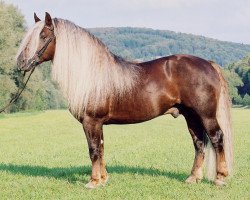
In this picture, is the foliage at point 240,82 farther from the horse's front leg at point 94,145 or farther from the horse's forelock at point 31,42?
the horse's forelock at point 31,42

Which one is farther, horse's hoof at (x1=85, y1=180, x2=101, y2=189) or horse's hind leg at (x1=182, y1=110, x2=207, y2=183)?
horse's hind leg at (x1=182, y1=110, x2=207, y2=183)

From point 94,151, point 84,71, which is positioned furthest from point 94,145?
point 84,71

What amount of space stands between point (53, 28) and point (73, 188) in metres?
3.16

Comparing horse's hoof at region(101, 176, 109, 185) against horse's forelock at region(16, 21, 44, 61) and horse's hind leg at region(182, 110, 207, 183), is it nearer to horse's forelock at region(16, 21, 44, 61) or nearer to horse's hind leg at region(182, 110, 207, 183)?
horse's hind leg at region(182, 110, 207, 183)

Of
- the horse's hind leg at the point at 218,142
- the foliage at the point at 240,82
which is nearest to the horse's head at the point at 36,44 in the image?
the horse's hind leg at the point at 218,142

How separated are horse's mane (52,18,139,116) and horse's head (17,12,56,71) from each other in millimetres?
153

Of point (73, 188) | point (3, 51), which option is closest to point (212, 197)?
point (73, 188)

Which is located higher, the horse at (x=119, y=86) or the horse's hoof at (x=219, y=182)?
the horse at (x=119, y=86)

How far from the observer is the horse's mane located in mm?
8242

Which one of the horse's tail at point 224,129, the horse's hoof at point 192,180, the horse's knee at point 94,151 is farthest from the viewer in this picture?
the horse's hoof at point 192,180

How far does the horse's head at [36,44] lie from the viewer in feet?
27.1

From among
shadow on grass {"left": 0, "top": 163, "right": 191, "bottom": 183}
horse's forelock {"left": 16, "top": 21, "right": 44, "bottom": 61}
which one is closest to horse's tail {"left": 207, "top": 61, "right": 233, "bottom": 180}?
shadow on grass {"left": 0, "top": 163, "right": 191, "bottom": 183}

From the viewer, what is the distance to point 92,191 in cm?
824

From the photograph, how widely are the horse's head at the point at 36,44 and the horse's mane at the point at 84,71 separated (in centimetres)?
15
